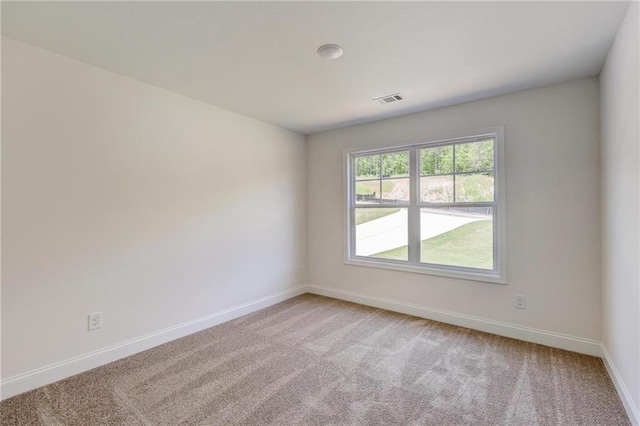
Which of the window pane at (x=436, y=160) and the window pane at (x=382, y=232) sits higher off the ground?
the window pane at (x=436, y=160)

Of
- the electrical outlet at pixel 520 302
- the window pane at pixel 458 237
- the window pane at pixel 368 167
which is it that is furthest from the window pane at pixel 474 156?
the electrical outlet at pixel 520 302

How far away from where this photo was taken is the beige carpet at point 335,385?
186cm

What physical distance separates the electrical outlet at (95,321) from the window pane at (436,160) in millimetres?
3541

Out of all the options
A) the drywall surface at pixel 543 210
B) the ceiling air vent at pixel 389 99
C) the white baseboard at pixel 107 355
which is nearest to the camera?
the white baseboard at pixel 107 355

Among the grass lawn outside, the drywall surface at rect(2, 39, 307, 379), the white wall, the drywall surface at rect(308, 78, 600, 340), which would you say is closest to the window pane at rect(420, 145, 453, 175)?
the drywall surface at rect(308, 78, 600, 340)

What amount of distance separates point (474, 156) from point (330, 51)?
2.03m

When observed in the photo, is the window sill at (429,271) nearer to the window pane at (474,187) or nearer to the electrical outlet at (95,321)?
the window pane at (474,187)

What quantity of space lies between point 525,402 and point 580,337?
1179mm

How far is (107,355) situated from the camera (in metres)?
2.50

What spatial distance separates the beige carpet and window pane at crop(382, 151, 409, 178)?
75.5 inches

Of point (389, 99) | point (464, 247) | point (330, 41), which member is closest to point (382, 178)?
point (389, 99)

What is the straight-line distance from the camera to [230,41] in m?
2.09

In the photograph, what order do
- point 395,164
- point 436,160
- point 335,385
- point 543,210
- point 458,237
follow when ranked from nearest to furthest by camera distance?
point 335,385
point 543,210
point 458,237
point 436,160
point 395,164

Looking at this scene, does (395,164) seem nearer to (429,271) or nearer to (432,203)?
(432,203)
